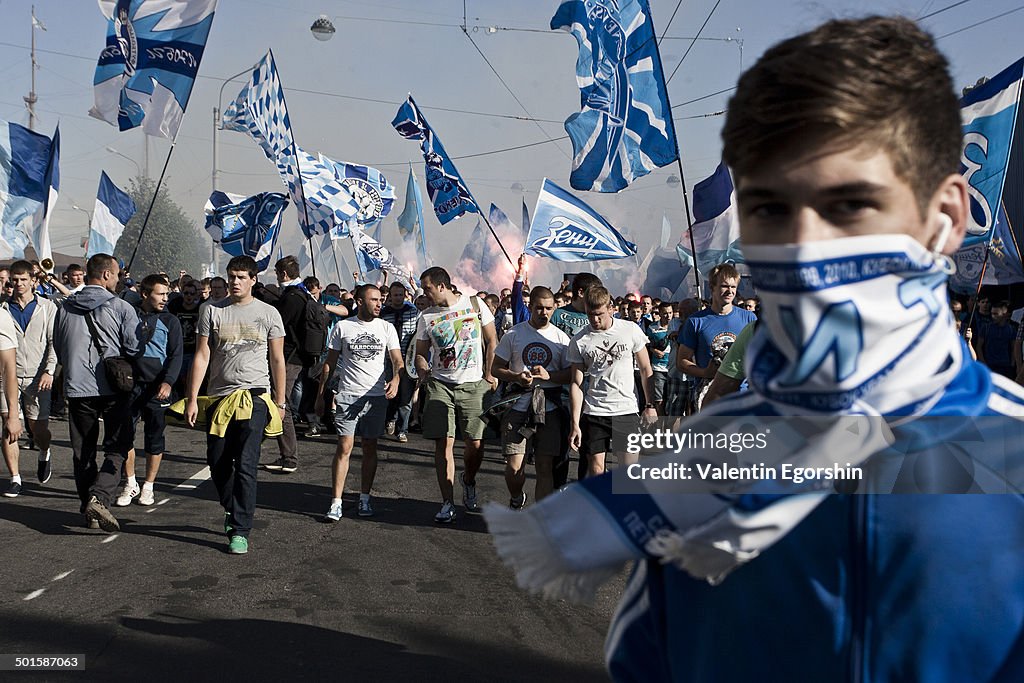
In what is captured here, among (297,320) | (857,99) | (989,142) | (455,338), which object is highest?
(989,142)

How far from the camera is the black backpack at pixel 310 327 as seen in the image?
12367mm

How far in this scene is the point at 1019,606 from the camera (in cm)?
103

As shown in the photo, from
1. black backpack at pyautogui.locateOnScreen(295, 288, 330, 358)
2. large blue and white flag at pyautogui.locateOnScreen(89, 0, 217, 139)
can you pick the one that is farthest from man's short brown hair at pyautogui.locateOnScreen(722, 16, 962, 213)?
large blue and white flag at pyautogui.locateOnScreen(89, 0, 217, 139)

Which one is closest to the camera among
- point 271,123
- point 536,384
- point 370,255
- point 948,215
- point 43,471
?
point 948,215

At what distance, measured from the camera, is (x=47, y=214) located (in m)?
15.1

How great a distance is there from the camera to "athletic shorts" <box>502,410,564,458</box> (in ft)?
26.1

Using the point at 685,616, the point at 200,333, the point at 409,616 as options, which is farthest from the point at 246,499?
the point at 685,616

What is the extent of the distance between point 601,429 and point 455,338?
1.51m

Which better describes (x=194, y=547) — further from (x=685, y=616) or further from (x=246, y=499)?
(x=685, y=616)

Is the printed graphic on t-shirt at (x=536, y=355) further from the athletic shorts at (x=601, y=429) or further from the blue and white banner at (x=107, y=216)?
the blue and white banner at (x=107, y=216)

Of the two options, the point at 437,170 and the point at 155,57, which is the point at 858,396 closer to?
the point at 155,57

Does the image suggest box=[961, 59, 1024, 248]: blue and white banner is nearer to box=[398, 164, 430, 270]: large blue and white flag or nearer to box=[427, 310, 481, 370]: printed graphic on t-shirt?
box=[427, 310, 481, 370]: printed graphic on t-shirt

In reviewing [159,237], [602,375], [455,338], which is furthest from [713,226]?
[159,237]

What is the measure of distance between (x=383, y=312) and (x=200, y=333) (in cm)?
552
